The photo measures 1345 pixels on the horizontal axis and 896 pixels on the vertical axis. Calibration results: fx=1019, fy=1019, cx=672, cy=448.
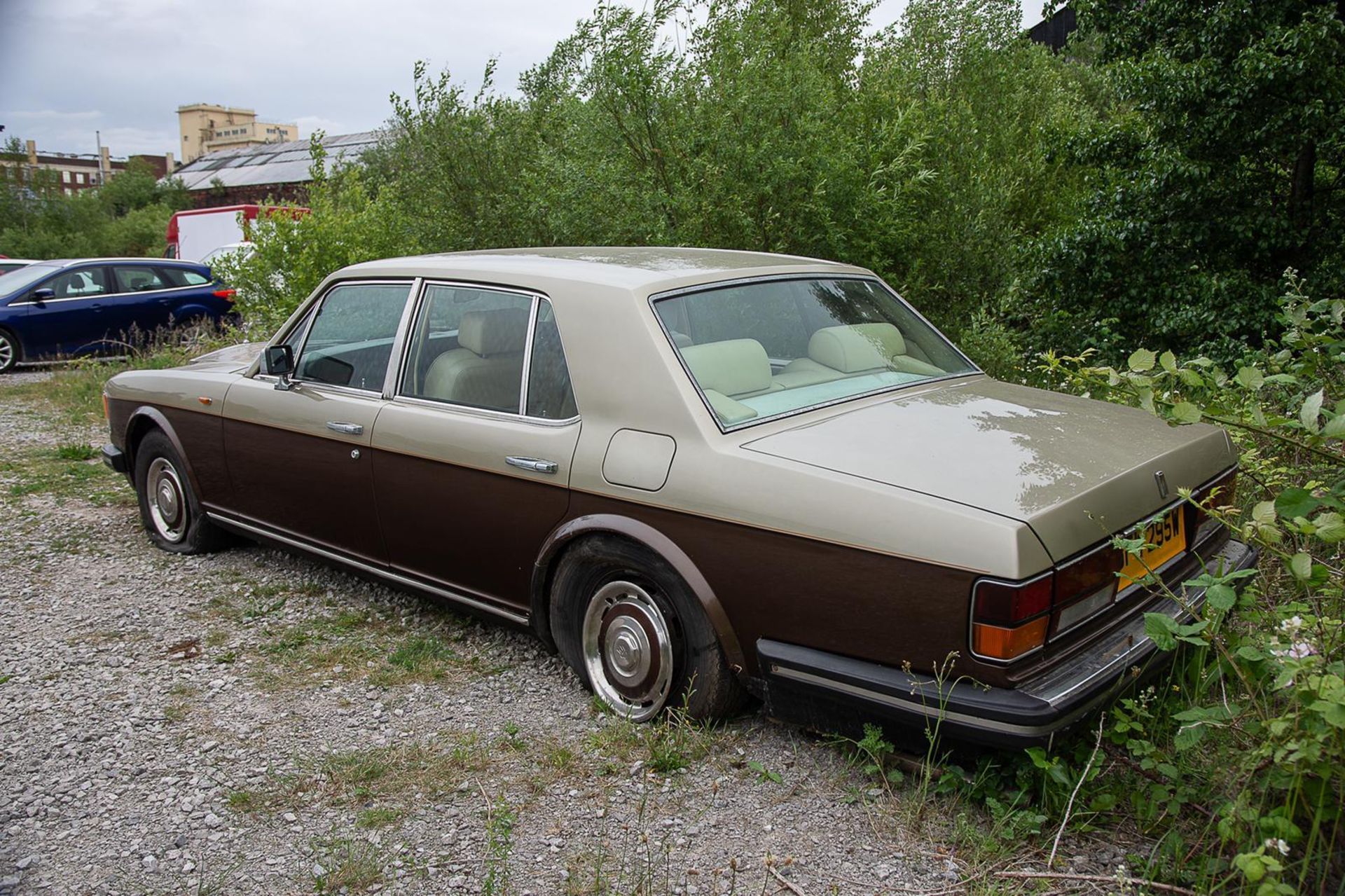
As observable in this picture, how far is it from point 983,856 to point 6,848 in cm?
279

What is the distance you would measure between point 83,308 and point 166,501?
9398 mm

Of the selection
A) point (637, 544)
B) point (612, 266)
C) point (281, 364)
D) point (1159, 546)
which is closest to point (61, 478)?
point (281, 364)

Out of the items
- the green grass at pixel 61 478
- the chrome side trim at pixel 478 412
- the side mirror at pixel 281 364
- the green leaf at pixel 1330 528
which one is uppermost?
the side mirror at pixel 281 364

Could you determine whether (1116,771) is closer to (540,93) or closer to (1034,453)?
(1034,453)

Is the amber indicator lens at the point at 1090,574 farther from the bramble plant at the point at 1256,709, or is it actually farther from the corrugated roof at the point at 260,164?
the corrugated roof at the point at 260,164

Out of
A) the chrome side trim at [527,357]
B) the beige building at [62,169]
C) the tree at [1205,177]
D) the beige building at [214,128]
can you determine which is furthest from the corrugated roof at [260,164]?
the chrome side trim at [527,357]

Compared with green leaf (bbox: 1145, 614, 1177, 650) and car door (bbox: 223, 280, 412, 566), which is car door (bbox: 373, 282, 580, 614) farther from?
green leaf (bbox: 1145, 614, 1177, 650)

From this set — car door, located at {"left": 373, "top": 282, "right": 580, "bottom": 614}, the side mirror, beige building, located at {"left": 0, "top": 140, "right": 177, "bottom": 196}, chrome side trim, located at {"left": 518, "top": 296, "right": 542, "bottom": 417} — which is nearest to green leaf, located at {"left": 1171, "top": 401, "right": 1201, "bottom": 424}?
car door, located at {"left": 373, "top": 282, "right": 580, "bottom": 614}

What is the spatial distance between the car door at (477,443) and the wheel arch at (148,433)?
69.9 inches

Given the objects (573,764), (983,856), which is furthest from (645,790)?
(983,856)

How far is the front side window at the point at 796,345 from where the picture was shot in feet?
11.2

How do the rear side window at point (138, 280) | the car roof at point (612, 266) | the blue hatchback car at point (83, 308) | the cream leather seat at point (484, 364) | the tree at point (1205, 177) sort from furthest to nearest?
the rear side window at point (138, 280) < the blue hatchback car at point (83, 308) < the tree at point (1205, 177) < the cream leather seat at point (484, 364) < the car roof at point (612, 266)

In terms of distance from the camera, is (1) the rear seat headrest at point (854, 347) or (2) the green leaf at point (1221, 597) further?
(1) the rear seat headrest at point (854, 347)

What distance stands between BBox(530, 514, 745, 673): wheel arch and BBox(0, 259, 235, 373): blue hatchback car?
1135 cm
